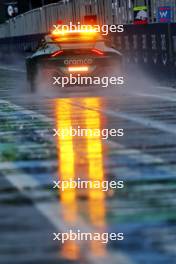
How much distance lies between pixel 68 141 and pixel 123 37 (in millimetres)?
20070

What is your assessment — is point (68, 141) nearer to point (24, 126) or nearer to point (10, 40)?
point (24, 126)

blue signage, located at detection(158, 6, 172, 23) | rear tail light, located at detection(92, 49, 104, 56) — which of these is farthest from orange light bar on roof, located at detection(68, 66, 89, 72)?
blue signage, located at detection(158, 6, 172, 23)

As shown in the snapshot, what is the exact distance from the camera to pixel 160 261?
669cm

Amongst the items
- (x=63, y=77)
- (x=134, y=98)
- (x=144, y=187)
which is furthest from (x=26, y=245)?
(x=63, y=77)

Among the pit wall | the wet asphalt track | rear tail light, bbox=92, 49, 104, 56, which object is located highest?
the wet asphalt track

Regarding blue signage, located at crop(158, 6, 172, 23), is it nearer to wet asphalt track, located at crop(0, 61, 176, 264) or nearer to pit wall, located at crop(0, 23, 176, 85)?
pit wall, located at crop(0, 23, 176, 85)

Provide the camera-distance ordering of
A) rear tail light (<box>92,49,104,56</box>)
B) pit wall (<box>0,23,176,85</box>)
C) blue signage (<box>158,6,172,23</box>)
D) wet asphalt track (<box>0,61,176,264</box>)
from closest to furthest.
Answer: wet asphalt track (<box>0,61,176,264</box>) < rear tail light (<box>92,49,104,56</box>) < pit wall (<box>0,23,176,85</box>) < blue signage (<box>158,6,172,23</box>)

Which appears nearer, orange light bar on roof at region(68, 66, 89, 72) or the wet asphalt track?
the wet asphalt track

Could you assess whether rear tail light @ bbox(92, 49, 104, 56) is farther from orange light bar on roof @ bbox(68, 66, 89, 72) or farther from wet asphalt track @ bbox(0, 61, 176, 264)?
wet asphalt track @ bbox(0, 61, 176, 264)

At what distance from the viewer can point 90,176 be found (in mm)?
10930

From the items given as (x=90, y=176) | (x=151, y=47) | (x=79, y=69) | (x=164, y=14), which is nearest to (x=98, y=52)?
(x=79, y=69)

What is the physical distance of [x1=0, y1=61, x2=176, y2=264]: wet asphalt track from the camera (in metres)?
7.08

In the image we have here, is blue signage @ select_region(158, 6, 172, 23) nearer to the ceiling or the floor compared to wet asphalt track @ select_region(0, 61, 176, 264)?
nearer to the floor


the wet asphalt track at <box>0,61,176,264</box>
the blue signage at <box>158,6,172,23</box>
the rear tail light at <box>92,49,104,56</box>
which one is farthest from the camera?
the blue signage at <box>158,6,172,23</box>
